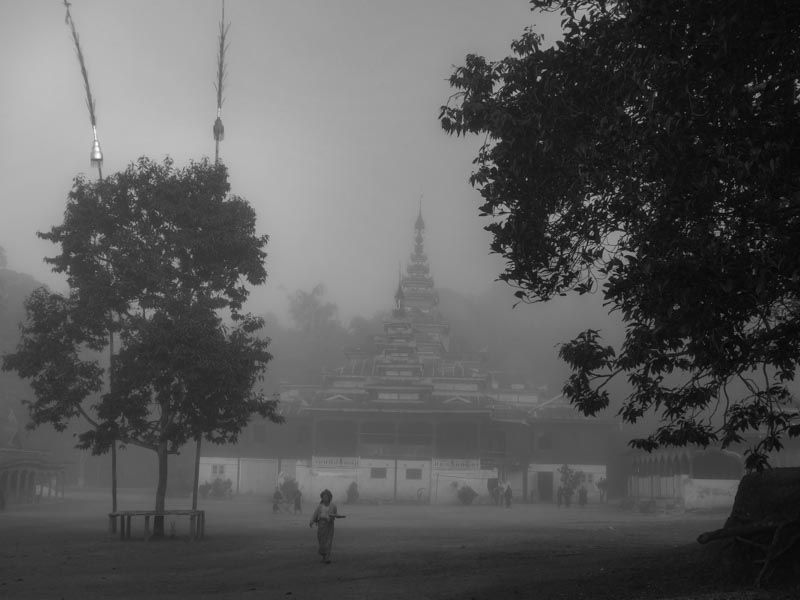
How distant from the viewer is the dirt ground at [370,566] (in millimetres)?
12242

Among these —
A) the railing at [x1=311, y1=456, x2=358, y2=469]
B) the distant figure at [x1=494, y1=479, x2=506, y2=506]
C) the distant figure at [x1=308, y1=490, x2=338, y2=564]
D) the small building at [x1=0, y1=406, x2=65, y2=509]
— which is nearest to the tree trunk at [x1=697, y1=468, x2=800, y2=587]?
the distant figure at [x1=308, y1=490, x2=338, y2=564]

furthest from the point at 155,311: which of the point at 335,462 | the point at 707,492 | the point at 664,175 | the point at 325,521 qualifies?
the point at 335,462

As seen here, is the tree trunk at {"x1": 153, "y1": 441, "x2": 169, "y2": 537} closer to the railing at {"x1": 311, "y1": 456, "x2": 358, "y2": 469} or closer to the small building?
the small building

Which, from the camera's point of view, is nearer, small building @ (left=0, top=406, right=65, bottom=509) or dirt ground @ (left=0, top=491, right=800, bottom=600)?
dirt ground @ (left=0, top=491, right=800, bottom=600)

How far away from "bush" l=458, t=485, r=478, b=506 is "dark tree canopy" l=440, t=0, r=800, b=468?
4275 centimetres

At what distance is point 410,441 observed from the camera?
57750 mm

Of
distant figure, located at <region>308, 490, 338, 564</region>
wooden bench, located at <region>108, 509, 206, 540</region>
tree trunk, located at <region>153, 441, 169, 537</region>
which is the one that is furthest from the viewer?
tree trunk, located at <region>153, 441, 169, 537</region>

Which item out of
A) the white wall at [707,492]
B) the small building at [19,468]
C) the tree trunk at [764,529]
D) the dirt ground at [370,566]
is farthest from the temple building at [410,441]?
the tree trunk at [764,529]

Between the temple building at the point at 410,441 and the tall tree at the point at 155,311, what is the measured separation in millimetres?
32016

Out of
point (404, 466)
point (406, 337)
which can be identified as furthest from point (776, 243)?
point (406, 337)

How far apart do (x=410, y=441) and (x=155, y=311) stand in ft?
117

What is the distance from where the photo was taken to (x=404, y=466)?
5625cm

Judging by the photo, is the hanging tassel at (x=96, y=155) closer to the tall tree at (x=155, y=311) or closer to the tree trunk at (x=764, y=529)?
the tall tree at (x=155, y=311)

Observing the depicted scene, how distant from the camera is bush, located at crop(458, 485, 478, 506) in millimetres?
54156
